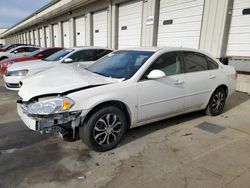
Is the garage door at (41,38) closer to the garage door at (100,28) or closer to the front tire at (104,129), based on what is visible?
the garage door at (100,28)

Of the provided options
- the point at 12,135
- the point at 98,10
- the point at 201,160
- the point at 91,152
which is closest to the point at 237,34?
the point at 201,160

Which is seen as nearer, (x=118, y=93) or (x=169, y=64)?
(x=118, y=93)

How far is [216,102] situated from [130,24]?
812 centimetres

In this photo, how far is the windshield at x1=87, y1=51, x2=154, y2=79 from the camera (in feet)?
12.1

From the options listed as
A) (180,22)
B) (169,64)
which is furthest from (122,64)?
(180,22)

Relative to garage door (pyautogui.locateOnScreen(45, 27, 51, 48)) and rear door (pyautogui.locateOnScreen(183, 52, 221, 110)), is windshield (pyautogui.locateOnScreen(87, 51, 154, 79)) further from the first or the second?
garage door (pyautogui.locateOnScreen(45, 27, 51, 48))

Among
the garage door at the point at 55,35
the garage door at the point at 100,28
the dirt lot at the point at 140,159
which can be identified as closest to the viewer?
the dirt lot at the point at 140,159

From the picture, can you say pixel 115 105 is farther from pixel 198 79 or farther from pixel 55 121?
pixel 198 79

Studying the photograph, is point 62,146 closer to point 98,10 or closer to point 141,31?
point 141,31

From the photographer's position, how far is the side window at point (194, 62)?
427 centimetres

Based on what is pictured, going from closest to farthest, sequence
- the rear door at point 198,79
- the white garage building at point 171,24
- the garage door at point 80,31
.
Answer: the rear door at point 198,79 < the white garage building at point 171,24 < the garage door at point 80,31

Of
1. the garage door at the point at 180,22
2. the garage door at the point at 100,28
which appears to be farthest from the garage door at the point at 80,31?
the garage door at the point at 180,22

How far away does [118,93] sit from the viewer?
10.8 feet

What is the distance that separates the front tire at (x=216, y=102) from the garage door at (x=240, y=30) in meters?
2.99
